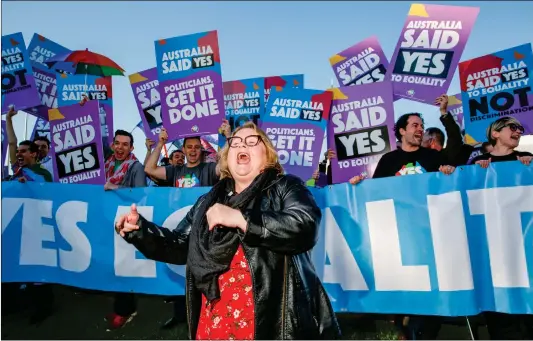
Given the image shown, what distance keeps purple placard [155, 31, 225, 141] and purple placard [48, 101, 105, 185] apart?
77 centimetres

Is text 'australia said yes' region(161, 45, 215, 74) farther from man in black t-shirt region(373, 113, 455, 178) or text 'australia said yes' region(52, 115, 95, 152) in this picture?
Answer: man in black t-shirt region(373, 113, 455, 178)

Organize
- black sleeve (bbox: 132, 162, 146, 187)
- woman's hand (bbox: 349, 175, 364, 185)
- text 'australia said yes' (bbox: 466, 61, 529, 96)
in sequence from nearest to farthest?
woman's hand (bbox: 349, 175, 364, 185)
black sleeve (bbox: 132, 162, 146, 187)
text 'australia said yes' (bbox: 466, 61, 529, 96)

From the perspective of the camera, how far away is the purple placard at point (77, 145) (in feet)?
15.6

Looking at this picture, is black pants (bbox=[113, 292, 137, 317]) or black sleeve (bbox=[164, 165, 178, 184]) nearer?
black pants (bbox=[113, 292, 137, 317])

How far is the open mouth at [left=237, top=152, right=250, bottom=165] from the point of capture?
1895mm

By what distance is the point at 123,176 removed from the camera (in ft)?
15.8

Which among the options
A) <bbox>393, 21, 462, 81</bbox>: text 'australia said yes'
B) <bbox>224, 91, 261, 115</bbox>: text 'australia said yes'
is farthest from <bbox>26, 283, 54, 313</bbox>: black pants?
<bbox>393, 21, 462, 81</bbox>: text 'australia said yes'

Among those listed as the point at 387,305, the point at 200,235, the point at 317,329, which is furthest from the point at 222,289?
the point at 387,305

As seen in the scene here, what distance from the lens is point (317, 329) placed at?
1724 millimetres

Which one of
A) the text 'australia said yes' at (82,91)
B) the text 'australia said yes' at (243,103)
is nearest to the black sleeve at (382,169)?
the text 'australia said yes' at (243,103)

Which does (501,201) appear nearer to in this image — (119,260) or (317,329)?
(317,329)

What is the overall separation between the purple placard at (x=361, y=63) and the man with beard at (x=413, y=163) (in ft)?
5.94

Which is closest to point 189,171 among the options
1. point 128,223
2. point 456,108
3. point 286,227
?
point 128,223

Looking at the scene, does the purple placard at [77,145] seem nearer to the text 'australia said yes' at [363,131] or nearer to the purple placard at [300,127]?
the purple placard at [300,127]
